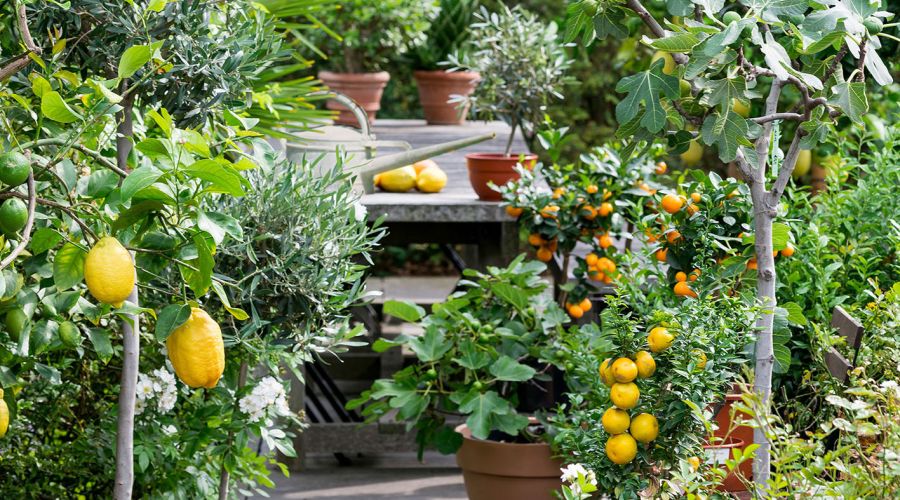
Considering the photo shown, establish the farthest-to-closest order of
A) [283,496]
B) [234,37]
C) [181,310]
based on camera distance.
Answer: [283,496] → [234,37] → [181,310]

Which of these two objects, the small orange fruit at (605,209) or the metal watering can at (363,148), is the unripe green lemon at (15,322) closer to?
the metal watering can at (363,148)

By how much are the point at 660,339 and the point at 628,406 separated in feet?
0.45

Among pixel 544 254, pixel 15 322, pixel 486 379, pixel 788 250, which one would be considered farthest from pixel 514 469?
pixel 15 322

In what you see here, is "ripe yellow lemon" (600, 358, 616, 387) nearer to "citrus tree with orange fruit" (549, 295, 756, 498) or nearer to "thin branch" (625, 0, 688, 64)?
"citrus tree with orange fruit" (549, 295, 756, 498)

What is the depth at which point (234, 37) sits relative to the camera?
5.83ft

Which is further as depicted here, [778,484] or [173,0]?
[173,0]

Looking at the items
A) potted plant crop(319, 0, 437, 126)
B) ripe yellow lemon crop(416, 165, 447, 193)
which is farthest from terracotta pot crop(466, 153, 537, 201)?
potted plant crop(319, 0, 437, 126)

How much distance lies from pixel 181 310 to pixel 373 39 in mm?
3373

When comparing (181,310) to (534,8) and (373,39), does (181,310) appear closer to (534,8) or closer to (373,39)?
(373,39)

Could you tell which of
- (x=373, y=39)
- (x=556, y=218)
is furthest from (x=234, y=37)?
(x=373, y=39)

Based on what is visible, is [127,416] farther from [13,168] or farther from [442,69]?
[442,69]

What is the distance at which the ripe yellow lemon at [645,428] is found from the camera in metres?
1.89

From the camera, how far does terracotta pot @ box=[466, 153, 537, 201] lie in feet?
10.4

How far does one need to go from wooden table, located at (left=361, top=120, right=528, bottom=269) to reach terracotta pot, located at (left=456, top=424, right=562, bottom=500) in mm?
716
